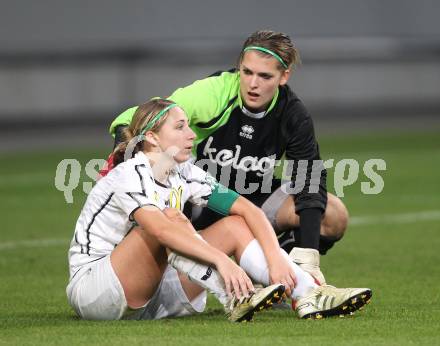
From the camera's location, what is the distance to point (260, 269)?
5.57m

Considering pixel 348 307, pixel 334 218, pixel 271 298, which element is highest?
pixel 334 218

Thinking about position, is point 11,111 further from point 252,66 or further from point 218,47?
point 252,66

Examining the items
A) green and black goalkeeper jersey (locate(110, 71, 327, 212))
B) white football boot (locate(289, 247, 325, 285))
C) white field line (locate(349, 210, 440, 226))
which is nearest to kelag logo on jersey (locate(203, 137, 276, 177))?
green and black goalkeeper jersey (locate(110, 71, 327, 212))

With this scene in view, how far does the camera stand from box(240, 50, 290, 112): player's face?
6219 mm

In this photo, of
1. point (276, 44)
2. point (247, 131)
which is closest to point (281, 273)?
point (247, 131)

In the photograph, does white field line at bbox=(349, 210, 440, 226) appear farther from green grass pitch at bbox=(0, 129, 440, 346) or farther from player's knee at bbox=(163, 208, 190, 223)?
player's knee at bbox=(163, 208, 190, 223)

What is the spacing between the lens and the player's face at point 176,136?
5.57 metres

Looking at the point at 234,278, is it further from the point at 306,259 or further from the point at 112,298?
the point at 306,259

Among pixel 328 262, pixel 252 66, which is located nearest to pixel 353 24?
pixel 328 262

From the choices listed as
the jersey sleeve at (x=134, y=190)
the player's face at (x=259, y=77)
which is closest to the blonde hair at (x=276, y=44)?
the player's face at (x=259, y=77)

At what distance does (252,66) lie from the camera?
6.23 metres

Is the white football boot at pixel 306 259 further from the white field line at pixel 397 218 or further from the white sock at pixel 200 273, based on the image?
the white field line at pixel 397 218

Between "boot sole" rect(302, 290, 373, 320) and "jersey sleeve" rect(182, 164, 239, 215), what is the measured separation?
27.7 inches

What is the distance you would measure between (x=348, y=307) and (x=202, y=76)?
1366 cm
